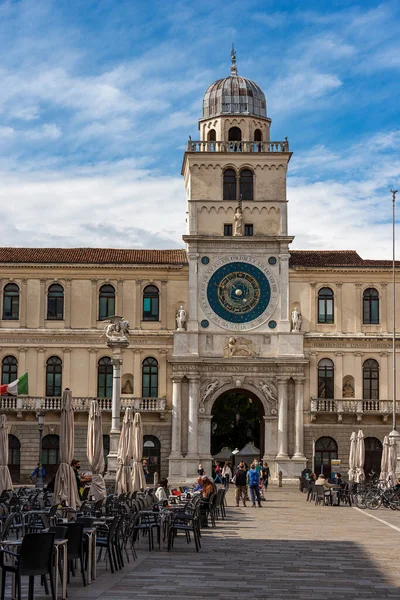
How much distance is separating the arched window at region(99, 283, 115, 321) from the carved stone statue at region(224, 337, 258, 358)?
697 cm

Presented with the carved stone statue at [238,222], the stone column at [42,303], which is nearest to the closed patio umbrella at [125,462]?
the stone column at [42,303]

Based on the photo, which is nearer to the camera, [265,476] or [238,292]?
[265,476]

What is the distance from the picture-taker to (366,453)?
5731 centimetres

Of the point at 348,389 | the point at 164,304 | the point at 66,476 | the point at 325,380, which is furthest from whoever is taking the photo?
the point at 164,304

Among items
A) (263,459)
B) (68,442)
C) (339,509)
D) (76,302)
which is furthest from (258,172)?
(68,442)

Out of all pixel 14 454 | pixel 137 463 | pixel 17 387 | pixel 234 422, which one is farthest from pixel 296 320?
pixel 137 463

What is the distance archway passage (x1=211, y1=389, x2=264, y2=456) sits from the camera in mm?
73375

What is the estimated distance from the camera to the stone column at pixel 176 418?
56.7 m

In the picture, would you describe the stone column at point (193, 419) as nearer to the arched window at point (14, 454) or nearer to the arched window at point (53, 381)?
the arched window at point (53, 381)

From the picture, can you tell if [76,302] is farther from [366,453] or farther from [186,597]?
[186,597]

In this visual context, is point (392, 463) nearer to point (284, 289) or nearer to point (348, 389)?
point (348, 389)

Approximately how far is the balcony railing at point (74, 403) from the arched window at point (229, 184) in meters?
12.6

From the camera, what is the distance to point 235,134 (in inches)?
2415

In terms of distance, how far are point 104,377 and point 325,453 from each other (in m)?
13.3
